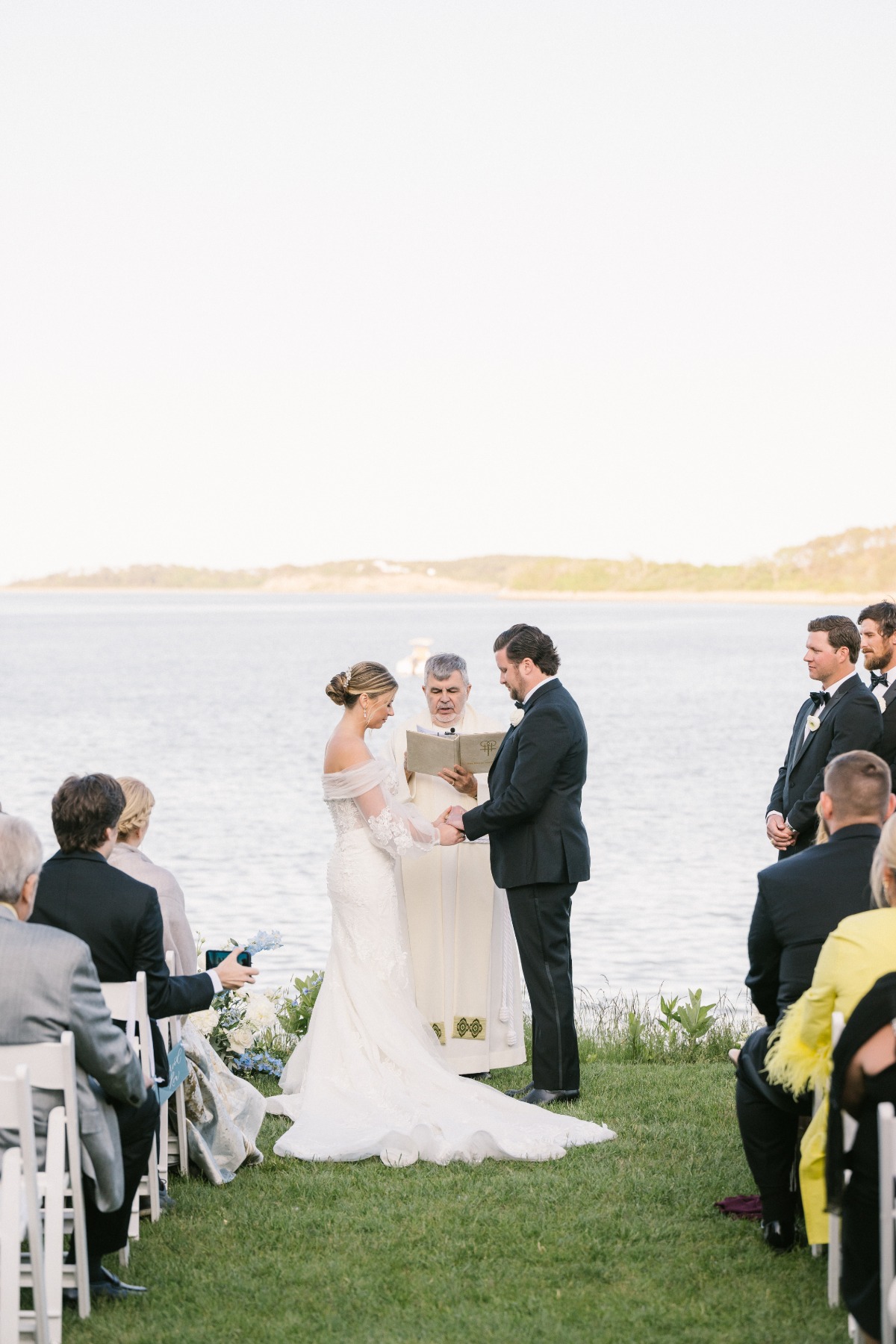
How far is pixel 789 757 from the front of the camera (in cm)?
727

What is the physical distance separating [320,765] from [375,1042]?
1157 inches

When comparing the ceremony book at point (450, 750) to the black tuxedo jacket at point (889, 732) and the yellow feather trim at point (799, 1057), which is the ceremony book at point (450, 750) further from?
the yellow feather trim at point (799, 1057)

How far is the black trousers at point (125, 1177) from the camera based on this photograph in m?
4.28

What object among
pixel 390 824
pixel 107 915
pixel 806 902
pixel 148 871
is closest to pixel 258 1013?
pixel 390 824

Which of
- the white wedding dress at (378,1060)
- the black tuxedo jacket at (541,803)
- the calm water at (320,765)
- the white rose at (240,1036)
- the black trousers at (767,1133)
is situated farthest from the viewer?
the calm water at (320,765)

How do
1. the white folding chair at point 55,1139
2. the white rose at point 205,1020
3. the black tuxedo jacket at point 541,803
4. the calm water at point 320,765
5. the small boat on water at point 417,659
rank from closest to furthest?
the white folding chair at point 55,1139, the white rose at point 205,1020, the black tuxedo jacket at point 541,803, the calm water at point 320,765, the small boat on water at point 417,659

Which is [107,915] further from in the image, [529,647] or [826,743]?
[826,743]

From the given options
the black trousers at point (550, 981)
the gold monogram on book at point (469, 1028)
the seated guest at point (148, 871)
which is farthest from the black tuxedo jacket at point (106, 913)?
the gold monogram on book at point (469, 1028)

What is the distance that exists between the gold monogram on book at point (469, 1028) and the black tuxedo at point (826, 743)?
1728mm

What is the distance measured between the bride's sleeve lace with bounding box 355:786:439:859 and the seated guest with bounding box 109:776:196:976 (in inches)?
42.7

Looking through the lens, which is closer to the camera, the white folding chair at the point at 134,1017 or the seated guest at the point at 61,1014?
the seated guest at the point at 61,1014

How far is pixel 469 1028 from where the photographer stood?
759 centimetres

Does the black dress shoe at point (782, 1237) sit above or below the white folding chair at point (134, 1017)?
below

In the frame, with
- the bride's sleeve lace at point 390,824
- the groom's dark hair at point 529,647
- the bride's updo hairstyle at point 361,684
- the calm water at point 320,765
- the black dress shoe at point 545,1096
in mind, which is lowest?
the calm water at point 320,765
